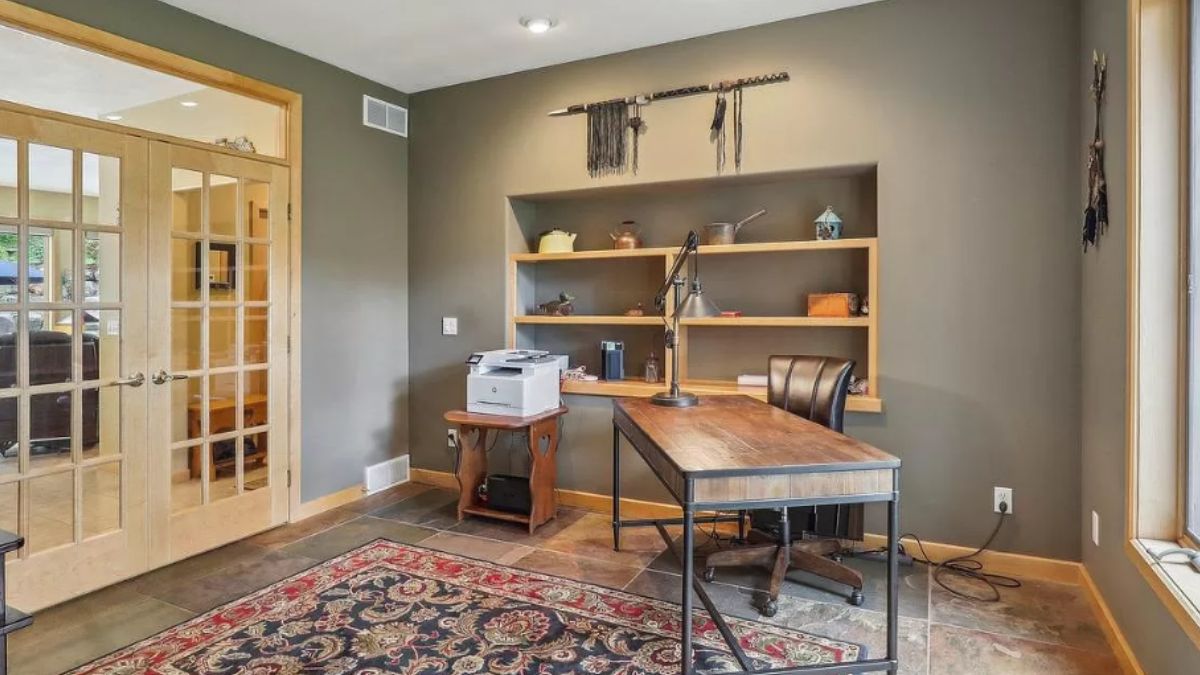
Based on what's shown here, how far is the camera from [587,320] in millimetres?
3955

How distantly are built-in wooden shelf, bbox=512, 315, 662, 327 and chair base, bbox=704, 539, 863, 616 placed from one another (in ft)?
4.55

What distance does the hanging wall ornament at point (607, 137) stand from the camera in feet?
12.5

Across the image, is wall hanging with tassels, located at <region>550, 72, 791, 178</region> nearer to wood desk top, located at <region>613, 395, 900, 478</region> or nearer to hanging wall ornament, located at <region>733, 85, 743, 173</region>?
hanging wall ornament, located at <region>733, 85, 743, 173</region>

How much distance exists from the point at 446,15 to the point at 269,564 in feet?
9.27

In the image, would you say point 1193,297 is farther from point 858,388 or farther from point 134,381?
point 134,381

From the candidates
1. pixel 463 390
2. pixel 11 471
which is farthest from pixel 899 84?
pixel 11 471

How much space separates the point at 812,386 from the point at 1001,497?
1.03m

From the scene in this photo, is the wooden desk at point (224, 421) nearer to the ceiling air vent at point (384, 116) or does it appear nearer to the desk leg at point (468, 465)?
the desk leg at point (468, 465)

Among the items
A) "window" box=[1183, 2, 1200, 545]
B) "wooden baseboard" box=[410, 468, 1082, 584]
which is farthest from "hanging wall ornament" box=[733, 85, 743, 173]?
"wooden baseboard" box=[410, 468, 1082, 584]

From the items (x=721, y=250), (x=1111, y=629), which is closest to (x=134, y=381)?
(x=721, y=250)

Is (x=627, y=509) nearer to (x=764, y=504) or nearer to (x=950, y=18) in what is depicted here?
(x=764, y=504)

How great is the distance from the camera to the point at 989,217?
119 inches

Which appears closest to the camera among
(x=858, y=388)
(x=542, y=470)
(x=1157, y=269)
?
(x=1157, y=269)

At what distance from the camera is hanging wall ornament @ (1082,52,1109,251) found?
97.3 inches
